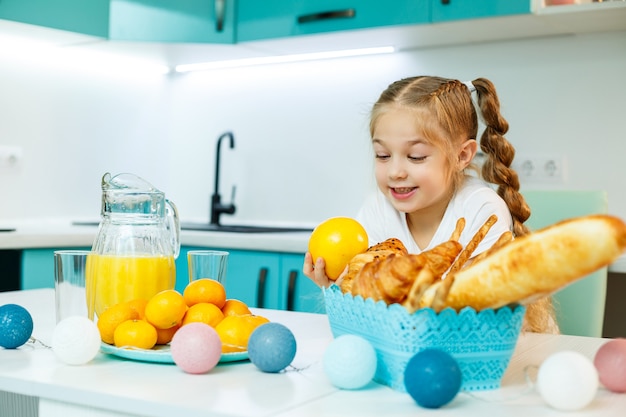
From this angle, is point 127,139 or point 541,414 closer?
point 541,414

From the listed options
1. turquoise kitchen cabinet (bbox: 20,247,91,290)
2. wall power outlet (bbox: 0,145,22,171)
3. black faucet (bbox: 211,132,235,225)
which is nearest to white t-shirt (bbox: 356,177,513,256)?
turquoise kitchen cabinet (bbox: 20,247,91,290)

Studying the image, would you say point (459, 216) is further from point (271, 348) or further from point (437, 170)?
point (271, 348)

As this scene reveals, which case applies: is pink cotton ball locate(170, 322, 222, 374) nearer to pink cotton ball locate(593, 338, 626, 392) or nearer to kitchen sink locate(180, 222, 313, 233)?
pink cotton ball locate(593, 338, 626, 392)

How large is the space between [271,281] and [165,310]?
152 cm

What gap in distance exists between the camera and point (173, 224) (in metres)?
1.29

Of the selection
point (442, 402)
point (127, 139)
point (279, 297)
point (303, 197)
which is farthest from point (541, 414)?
point (127, 139)

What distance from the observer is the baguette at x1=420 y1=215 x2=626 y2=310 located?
752 mm

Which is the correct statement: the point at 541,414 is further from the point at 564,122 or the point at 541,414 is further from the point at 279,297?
the point at 564,122

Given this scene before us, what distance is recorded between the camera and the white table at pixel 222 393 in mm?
805

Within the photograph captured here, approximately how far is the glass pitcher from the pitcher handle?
62 millimetres

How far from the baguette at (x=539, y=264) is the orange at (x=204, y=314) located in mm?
317

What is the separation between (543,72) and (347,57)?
0.74m

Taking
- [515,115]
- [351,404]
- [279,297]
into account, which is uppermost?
[515,115]

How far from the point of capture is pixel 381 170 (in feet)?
5.16
